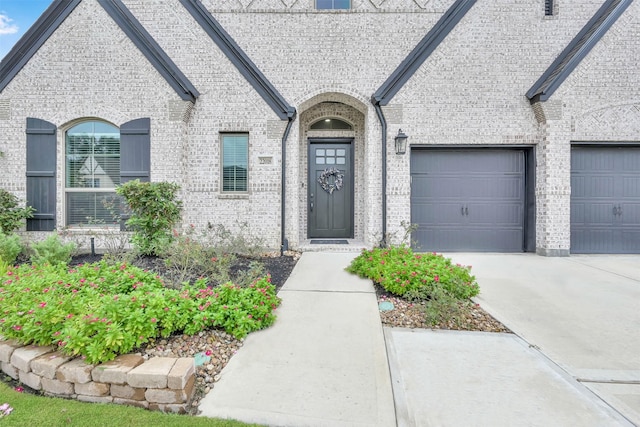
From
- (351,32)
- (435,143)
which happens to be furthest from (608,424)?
(351,32)

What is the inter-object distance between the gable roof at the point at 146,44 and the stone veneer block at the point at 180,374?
223 inches

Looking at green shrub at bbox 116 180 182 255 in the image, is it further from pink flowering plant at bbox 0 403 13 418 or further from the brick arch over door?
pink flowering plant at bbox 0 403 13 418

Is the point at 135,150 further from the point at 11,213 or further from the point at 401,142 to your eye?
the point at 401,142

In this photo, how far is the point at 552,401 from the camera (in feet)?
6.27

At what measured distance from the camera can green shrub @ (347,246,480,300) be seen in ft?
11.9

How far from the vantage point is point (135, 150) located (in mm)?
6195

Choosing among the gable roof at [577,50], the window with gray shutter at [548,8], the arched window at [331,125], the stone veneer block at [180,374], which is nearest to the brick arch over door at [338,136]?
the arched window at [331,125]

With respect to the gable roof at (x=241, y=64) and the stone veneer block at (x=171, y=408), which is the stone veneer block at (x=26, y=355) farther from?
the gable roof at (x=241, y=64)

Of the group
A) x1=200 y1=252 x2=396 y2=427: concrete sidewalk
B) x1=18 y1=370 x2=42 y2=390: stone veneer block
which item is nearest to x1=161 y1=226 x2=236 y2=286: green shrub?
x1=200 y1=252 x2=396 y2=427: concrete sidewalk

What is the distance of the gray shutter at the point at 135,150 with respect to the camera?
6.17m

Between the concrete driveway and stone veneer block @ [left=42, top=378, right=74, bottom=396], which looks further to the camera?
the concrete driveway

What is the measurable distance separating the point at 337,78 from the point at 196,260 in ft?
16.1

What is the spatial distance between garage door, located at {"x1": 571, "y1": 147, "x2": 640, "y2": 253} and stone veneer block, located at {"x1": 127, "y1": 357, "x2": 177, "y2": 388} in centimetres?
804

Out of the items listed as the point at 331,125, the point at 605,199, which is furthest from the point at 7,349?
the point at 605,199
